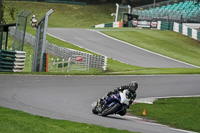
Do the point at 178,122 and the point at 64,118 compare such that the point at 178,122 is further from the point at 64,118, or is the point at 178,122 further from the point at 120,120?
the point at 64,118

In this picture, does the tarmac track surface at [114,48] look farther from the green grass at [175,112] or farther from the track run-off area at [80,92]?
the green grass at [175,112]

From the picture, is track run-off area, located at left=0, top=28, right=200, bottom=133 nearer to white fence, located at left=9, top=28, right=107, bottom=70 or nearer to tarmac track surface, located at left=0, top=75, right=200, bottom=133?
tarmac track surface, located at left=0, top=75, right=200, bottom=133

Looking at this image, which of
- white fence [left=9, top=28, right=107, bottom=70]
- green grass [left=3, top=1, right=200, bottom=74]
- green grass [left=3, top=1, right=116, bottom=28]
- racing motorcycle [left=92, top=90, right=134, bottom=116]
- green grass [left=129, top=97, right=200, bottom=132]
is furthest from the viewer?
green grass [left=3, top=1, right=116, bottom=28]

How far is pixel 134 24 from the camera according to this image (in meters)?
65.2

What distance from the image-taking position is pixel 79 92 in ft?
72.8

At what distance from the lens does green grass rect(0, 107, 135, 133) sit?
1198cm

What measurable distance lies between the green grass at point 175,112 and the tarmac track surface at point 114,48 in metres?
19.0

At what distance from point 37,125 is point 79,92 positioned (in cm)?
959

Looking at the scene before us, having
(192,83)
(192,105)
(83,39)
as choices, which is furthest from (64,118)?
(83,39)

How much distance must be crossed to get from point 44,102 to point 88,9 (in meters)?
67.6

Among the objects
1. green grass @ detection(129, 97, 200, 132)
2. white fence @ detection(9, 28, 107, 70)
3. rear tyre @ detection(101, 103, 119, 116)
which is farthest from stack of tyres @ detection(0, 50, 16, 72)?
rear tyre @ detection(101, 103, 119, 116)

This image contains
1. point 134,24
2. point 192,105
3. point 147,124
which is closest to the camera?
point 147,124

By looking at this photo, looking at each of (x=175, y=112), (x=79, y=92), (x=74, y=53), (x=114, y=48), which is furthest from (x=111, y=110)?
(x=114, y=48)

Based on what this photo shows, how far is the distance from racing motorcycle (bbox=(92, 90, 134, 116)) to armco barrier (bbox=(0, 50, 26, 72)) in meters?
12.8
